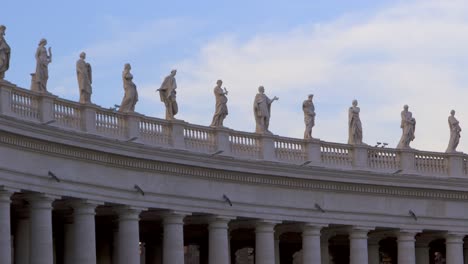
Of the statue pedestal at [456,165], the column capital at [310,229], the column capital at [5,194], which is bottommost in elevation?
the column capital at [310,229]

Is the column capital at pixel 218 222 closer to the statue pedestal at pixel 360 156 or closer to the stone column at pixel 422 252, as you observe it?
the statue pedestal at pixel 360 156

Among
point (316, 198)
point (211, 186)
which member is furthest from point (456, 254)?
point (211, 186)

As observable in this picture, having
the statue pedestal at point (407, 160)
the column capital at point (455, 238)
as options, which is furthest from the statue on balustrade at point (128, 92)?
the column capital at point (455, 238)

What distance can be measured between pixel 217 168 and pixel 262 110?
7036 mm

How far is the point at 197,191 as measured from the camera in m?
91.6

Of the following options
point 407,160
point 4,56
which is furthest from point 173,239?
point 407,160

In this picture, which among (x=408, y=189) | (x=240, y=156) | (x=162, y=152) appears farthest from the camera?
(x=408, y=189)

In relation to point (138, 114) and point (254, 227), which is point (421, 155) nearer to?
point (254, 227)

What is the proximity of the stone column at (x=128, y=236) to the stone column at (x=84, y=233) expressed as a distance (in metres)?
3.19

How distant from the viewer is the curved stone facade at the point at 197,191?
8138 cm

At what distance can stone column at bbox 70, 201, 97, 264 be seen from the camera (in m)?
84.4

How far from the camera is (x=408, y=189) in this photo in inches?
4033

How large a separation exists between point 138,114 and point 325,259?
20.3m

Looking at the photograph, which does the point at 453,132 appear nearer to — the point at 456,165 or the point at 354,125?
the point at 456,165
